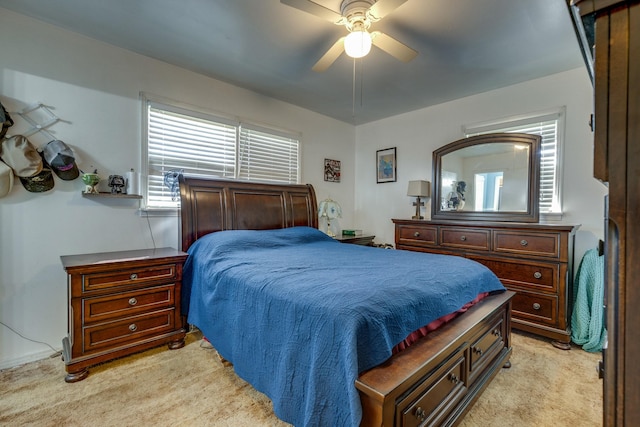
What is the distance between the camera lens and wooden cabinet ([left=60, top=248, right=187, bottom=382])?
6.69 feet

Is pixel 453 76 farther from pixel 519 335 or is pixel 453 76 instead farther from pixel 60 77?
pixel 60 77

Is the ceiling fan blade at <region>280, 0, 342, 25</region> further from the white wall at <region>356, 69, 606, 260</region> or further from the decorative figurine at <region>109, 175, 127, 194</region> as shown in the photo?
the white wall at <region>356, 69, 606, 260</region>

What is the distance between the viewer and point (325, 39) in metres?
2.45

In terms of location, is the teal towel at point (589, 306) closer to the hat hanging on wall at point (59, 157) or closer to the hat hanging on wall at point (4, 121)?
the hat hanging on wall at point (59, 157)

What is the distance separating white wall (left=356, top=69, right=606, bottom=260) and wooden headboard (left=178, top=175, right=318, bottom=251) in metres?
1.26

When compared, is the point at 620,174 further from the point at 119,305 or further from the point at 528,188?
the point at 528,188

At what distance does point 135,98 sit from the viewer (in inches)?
109

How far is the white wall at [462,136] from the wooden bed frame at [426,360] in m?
Answer: 1.57

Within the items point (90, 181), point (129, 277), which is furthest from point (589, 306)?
point (90, 181)

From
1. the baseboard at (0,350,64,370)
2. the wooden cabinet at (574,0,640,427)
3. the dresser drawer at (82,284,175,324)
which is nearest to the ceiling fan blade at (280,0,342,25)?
the wooden cabinet at (574,0,640,427)

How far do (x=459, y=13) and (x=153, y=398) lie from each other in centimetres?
336

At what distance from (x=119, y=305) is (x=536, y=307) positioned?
3.57 metres

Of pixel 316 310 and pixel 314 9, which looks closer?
pixel 316 310

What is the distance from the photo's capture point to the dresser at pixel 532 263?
257cm
